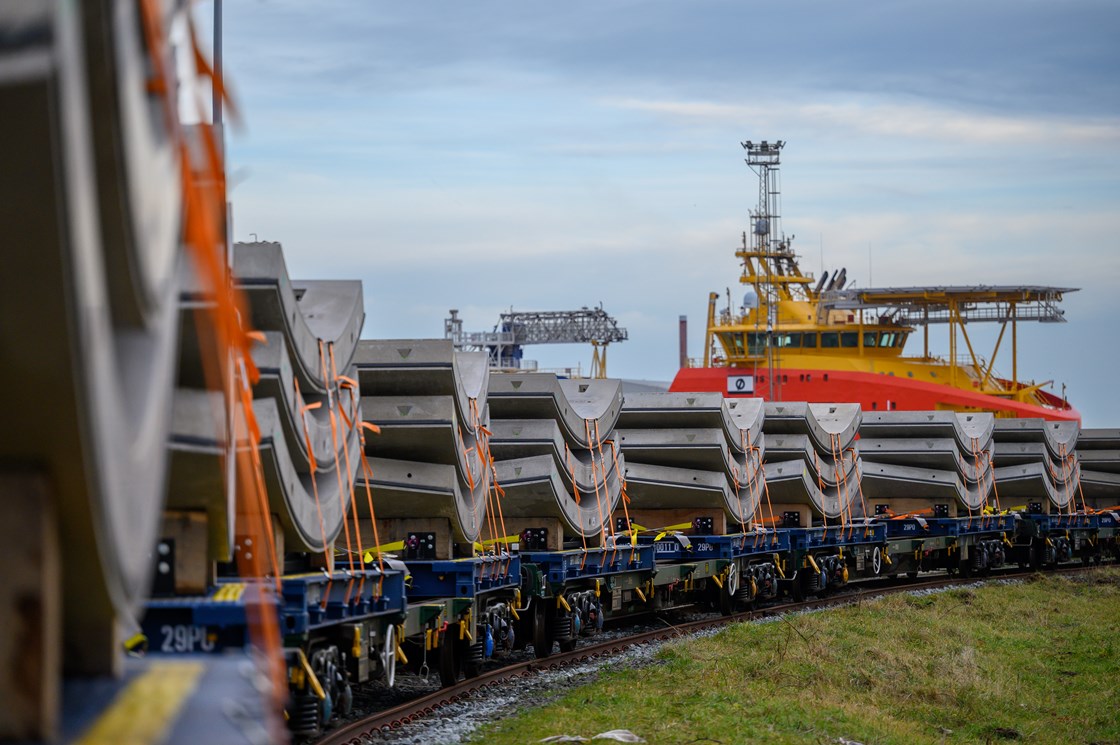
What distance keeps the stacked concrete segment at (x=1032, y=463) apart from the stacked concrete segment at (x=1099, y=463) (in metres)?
2.19

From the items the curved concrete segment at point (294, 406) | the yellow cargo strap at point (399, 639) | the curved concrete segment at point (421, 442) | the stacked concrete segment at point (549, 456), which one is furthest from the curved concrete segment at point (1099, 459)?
the curved concrete segment at point (294, 406)

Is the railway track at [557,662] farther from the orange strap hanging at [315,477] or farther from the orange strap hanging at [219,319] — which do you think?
the orange strap hanging at [219,319]

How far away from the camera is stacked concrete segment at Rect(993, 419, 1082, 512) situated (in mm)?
33719

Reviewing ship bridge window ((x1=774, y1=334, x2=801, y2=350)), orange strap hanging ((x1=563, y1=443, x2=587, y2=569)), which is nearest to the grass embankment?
orange strap hanging ((x1=563, y1=443, x2=587, y2=569))

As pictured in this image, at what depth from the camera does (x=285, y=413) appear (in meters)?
8.88

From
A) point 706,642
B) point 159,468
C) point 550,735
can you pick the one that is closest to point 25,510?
point 159,468

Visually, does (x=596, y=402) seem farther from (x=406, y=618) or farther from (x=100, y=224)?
(x=100, y=224)

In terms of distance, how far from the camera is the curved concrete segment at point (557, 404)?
16781mm

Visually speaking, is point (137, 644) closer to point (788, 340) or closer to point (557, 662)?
point (557, 662)

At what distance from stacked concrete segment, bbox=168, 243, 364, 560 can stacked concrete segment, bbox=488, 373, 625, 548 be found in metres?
Result: 5.65

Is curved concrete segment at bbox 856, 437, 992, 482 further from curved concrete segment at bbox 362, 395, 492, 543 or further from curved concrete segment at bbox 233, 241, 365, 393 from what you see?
curved concrete segment at bbox 233, 241, 365, 393

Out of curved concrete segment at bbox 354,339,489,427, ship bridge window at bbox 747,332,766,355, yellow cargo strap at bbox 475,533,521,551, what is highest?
ship bridge window at bbox 747,332,766,355

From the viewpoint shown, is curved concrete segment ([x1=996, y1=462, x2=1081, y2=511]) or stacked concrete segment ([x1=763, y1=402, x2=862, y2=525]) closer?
stacked concrete segment ([x1=763, y1=402, x2=862, y2=525])

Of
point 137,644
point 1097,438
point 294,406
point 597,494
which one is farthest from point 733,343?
point 137,644
